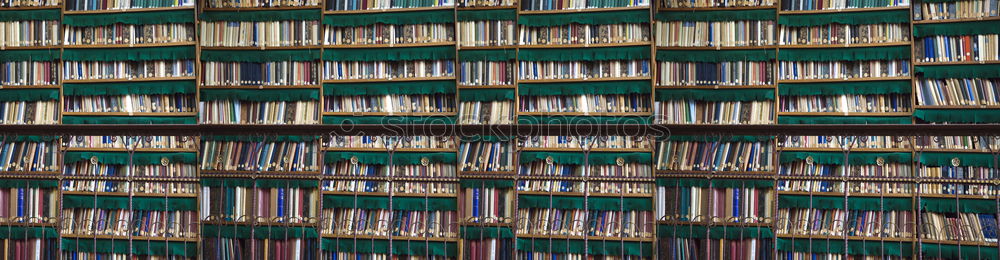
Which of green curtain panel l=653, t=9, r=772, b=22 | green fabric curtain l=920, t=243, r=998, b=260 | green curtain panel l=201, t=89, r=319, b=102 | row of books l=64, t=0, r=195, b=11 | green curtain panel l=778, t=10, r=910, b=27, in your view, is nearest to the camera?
green fabric curtain l=920, t=243, r=998, b=260

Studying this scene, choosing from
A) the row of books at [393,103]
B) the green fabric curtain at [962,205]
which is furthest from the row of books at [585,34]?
the green fabric curtain at [962,205]

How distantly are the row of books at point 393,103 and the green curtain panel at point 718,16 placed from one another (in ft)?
4.17

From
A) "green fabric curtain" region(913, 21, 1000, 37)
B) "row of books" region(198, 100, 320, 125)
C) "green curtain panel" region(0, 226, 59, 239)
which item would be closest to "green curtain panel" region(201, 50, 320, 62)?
"row of books" region(198, 100, 320, 125)

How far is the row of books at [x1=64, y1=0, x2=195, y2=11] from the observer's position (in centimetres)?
473

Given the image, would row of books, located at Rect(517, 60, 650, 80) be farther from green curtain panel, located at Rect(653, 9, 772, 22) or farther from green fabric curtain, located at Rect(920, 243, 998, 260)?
green fabric curtain, located at Rect(920, 243, 998, 260)

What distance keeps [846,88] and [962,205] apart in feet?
2.77

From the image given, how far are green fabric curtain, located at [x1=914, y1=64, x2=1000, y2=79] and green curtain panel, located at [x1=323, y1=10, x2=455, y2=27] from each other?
255 cm

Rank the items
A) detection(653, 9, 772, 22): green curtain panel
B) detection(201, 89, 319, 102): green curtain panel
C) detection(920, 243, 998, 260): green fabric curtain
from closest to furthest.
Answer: detection(920, 243, 998, 260): green fabric curtain
detection(653, 9, 772, 22): green curtain panel
detection(201, 89, 319, 102): green curtain panel

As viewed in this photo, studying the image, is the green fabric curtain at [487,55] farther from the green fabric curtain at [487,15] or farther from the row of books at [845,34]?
the row of books at [845,34]

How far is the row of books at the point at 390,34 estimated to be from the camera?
14.9ft

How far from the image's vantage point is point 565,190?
4453mm

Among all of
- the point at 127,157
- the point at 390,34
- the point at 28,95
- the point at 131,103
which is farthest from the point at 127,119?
the point at 390,34

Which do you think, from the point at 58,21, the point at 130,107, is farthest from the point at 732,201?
the point at 58,21

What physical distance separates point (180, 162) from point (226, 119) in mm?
378
